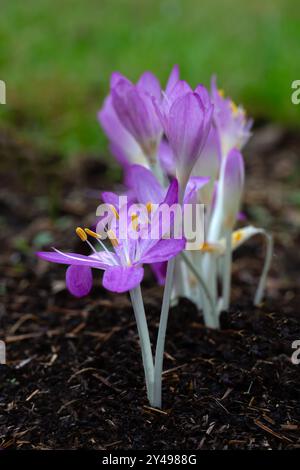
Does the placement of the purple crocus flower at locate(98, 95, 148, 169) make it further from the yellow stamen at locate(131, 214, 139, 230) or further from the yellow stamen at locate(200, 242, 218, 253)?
the yellow stamen at locate(131, 214, 139, 230)

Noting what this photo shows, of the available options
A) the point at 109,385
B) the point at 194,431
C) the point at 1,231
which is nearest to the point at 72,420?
the point at 109,385

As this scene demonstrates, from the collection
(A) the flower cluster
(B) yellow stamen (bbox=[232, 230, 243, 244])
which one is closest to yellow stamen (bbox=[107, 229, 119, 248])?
(A) the flower cluster

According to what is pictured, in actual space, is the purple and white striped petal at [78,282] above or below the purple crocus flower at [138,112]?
below

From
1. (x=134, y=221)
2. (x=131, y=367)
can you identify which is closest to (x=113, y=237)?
(x=134, y=221)

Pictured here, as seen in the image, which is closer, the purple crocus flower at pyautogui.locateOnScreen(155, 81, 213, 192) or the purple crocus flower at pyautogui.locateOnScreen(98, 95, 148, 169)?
the purple crocus flower at pyautogui.locateOnScreen(155, 81, 213, 192)

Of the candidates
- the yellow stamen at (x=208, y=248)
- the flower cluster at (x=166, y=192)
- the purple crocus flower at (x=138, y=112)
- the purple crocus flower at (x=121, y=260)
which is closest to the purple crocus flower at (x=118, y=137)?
the flower cluster at (x=166, y=192)

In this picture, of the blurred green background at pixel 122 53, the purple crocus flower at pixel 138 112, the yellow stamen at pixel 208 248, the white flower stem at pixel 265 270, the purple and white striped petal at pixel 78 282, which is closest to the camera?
the purple and white striped petal at pixel 78 282

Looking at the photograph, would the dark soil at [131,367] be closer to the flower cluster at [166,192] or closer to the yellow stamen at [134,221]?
the flower cluster at [166,192]
